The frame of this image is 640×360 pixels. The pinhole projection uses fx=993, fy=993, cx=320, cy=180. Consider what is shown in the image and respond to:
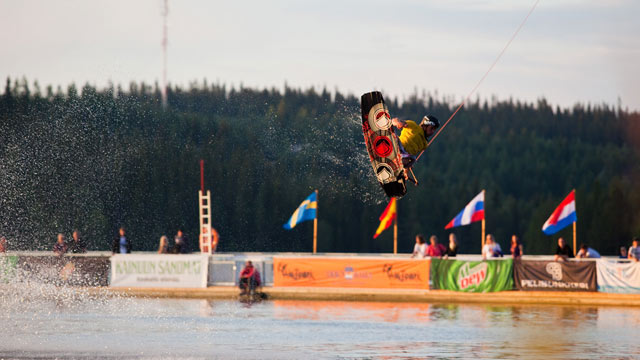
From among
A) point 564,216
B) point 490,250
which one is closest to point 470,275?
point 490,250

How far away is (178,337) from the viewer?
25.8 m

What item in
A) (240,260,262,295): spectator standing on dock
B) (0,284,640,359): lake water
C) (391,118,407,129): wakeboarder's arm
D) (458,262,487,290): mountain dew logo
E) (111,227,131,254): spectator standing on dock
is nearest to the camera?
(391,118,407,129): wakeboarder's arm

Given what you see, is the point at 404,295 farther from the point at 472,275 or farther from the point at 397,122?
the point at 397,122

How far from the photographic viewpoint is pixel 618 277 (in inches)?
1259

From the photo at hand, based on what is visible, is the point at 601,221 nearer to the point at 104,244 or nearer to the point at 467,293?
the point at 104,244

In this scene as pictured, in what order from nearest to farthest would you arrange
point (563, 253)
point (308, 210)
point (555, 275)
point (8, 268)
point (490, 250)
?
point (555, 275) < point (563, 253) < point (490, 250) < point (8, 268) < point (308, 210)

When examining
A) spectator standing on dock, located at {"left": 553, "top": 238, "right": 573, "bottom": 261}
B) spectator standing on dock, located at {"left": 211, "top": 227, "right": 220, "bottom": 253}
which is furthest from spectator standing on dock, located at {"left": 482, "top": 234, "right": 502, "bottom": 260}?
spectator standing on dock, located at {"left": 211, "top": 227, "right": 220, "bottom": 253}

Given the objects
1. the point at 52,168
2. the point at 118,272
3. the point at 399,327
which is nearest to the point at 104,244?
the point at 52,168

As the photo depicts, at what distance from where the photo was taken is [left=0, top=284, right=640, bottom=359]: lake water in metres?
23.2

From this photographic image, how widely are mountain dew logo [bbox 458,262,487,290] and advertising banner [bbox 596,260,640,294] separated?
3828 mm

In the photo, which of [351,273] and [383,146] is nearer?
[383,146]

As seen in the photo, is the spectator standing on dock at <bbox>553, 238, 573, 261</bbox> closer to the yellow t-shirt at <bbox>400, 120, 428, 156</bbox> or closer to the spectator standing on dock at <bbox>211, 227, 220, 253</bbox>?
the spectator standing on dock at <bbox>211, 227, 220, 253</bbox>

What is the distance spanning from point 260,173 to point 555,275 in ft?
211

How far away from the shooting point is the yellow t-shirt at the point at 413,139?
17.2 m
